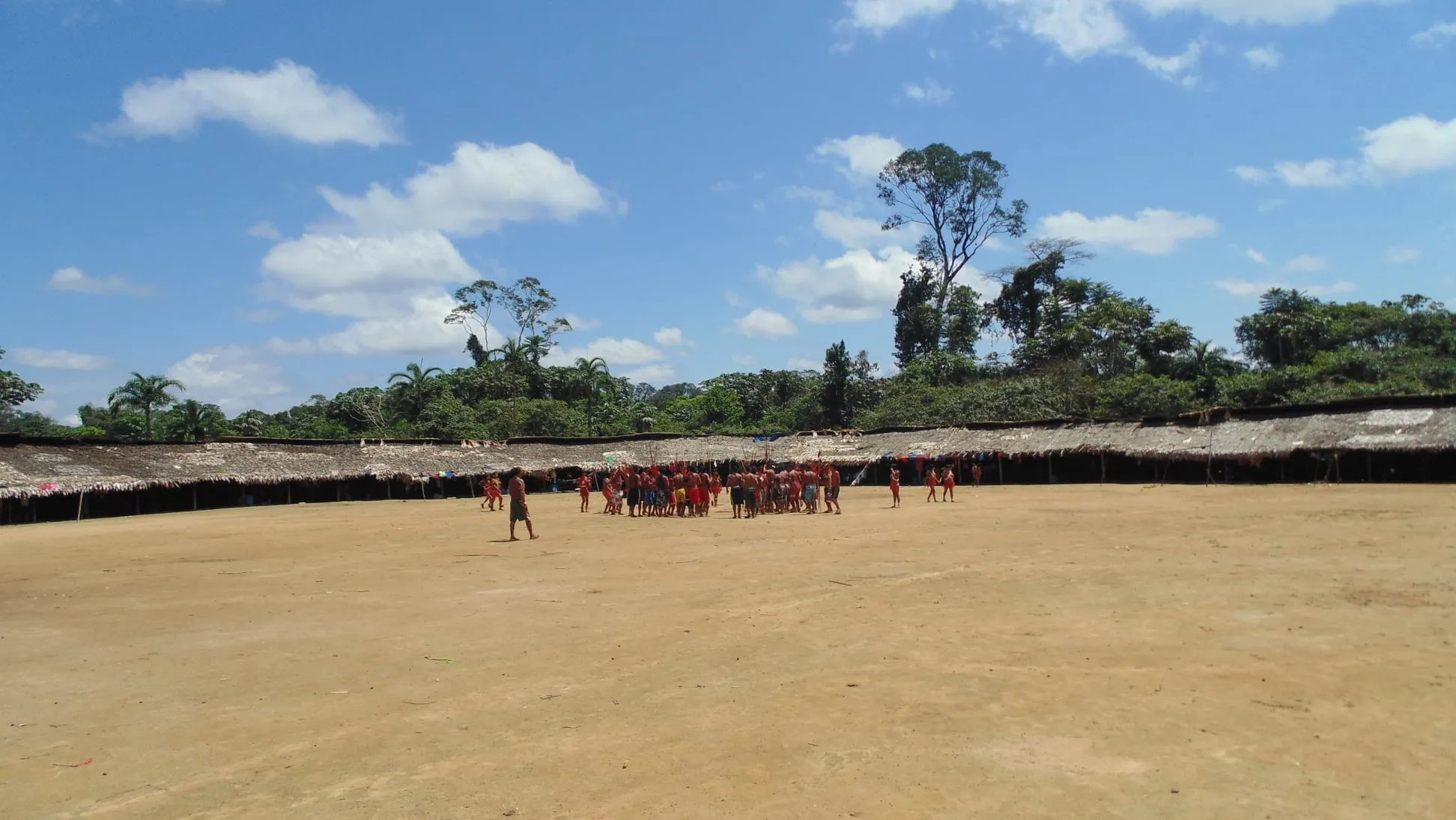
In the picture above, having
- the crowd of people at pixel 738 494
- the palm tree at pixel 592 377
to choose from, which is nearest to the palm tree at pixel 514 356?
the palm tree at pixel 592 377

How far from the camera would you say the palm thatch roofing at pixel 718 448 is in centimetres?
2841

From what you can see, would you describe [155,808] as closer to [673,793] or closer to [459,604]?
[673,793]

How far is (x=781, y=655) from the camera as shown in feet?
28.0

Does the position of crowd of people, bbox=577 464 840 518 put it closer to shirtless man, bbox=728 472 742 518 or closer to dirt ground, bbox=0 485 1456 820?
shirtless man, bbox=728 472 742 518

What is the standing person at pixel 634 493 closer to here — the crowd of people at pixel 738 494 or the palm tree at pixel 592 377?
the crowd of people at pixel 738 494

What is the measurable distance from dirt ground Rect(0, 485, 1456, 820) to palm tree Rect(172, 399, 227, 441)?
39.4 meters

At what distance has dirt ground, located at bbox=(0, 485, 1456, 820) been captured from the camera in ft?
17.6

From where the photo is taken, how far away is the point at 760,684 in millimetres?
7605

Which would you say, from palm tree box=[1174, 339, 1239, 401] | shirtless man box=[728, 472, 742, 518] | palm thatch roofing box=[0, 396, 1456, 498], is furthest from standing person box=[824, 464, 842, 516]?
palm tree box=[1174, 339, 1239, 401]

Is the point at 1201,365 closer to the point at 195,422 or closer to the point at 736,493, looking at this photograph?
the point at 736,493

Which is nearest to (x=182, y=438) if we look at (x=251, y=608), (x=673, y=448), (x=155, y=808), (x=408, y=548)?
(x=673, y=448)

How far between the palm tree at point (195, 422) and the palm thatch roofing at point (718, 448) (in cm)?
1686

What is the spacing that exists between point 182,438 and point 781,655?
52.9 metres

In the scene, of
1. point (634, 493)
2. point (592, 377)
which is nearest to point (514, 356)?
point (592, 377)
